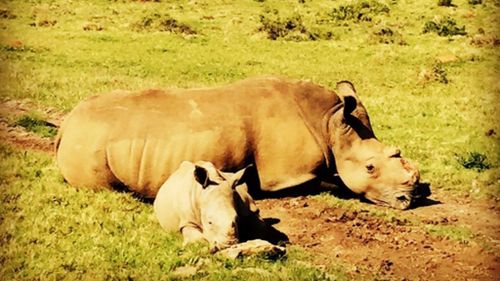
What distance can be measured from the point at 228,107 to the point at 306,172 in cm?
163

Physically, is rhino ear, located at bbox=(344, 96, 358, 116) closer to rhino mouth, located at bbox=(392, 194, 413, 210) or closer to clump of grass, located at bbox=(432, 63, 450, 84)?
rhino mouth, located at bbox=(392, 194, 413, 210)

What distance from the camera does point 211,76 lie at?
21.3 m

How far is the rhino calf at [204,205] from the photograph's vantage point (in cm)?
750

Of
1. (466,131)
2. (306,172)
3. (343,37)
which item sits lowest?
(343,37)

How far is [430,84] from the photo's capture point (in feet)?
66.3

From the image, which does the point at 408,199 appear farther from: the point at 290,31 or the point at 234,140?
the point at 290,31

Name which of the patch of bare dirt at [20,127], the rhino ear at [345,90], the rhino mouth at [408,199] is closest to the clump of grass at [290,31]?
the patch of bare dirt at [20,127]

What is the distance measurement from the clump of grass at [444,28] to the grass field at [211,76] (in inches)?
3.1

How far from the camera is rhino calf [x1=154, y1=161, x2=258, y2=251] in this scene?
750 centimetres

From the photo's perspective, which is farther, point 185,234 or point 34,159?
point 34,159

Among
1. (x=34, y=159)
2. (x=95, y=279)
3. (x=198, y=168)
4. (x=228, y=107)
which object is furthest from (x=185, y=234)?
(x=34, y=159)

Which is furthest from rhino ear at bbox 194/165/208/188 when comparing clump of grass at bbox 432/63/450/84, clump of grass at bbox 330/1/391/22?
clump of grass at bbox 330/1/391/22

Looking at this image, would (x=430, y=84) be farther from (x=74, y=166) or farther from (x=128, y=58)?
(x=74, y=166)

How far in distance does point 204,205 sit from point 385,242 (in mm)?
2595
